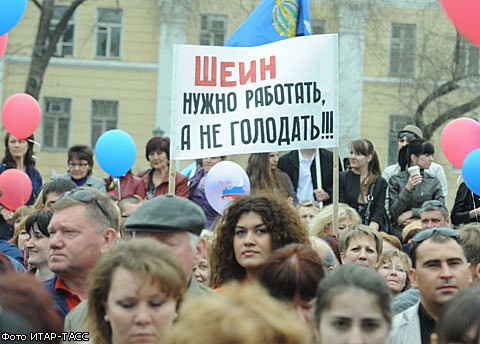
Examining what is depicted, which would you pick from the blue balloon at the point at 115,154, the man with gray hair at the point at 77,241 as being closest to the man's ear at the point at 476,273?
the man with gray hair at the point at 77,241

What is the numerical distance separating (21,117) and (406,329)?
8082 mm

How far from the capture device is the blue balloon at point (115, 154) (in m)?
13.0

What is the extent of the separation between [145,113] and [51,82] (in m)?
3.11

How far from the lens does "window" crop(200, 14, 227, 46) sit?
1459 inches

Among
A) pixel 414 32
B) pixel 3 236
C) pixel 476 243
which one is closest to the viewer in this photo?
pixel 476 243

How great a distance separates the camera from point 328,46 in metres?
9.71

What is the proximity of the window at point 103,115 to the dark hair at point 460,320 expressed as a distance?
3382 centimetres

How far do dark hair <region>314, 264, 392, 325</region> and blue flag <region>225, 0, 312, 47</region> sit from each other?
19.5ft

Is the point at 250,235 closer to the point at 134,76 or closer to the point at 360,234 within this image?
the point at 360,234

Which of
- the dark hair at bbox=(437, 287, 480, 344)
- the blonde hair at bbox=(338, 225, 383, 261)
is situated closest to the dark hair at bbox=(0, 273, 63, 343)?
the dark hair at bbox=(437, 287, 480, 344)

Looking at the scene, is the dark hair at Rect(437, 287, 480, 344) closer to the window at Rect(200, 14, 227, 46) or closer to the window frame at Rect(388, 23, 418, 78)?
the window frame at Rect(388, 23, 418, 78)

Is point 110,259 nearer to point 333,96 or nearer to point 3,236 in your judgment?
point 333,96

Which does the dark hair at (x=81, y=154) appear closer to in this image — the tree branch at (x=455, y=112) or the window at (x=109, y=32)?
the tree branch at (x=455, y=112)

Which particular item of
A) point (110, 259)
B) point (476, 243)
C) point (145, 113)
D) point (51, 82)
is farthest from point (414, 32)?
point (110, 259)
